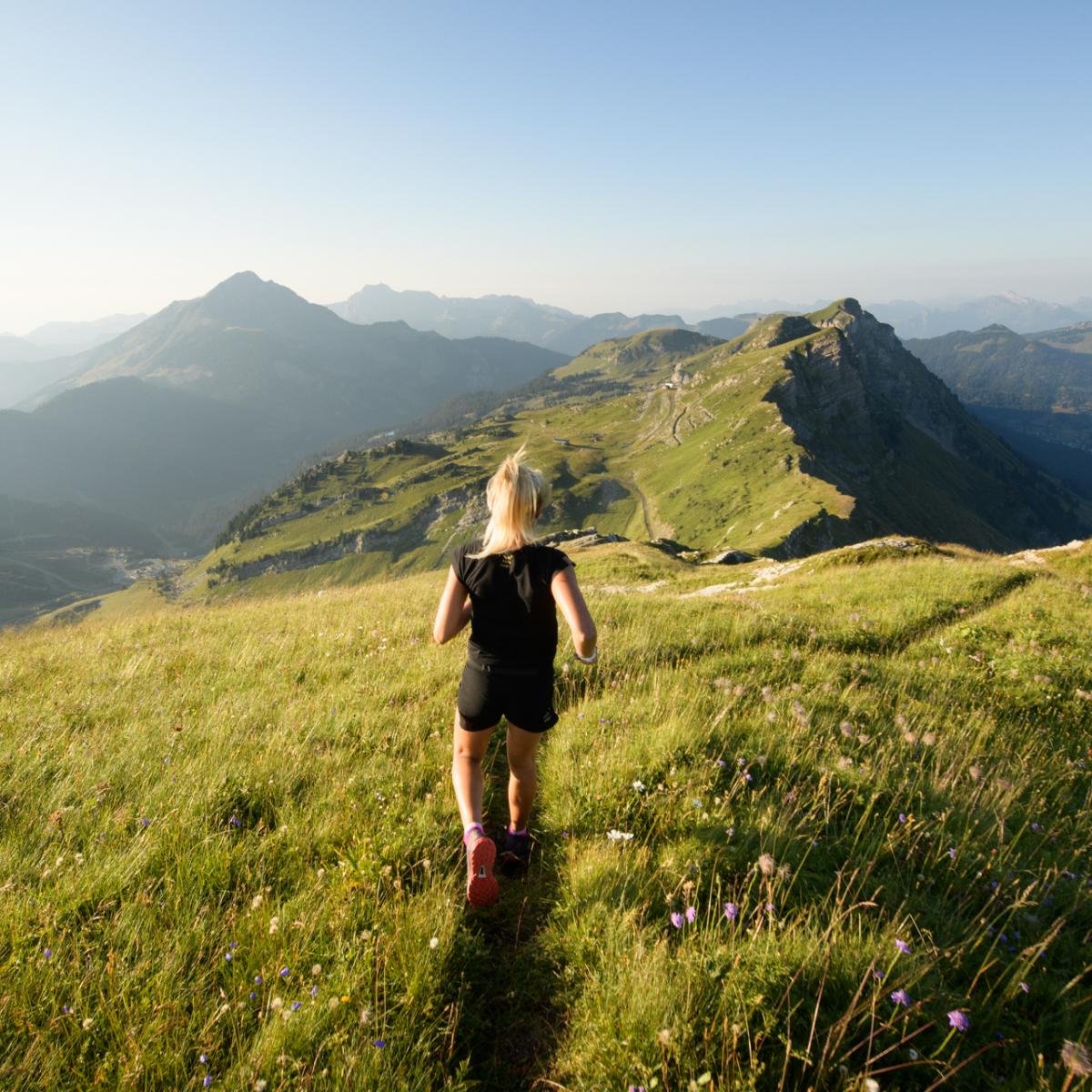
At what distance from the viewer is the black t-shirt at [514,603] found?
4.66 m

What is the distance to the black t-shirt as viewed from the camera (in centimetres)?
466

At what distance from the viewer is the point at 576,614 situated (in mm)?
4527

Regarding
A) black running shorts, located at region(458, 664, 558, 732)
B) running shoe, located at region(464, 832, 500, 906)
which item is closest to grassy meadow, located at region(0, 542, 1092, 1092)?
running shoe, located at region(464, 832, 500, 906)

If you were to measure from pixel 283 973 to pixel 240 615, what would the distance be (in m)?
12.0

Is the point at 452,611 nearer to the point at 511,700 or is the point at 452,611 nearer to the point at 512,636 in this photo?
the point at 512,636

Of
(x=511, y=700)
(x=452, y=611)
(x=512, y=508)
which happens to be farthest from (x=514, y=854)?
(x=512, y=508)

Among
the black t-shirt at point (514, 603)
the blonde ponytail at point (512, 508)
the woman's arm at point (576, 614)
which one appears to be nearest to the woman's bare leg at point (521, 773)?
the black t-shirt at point (514, 603)

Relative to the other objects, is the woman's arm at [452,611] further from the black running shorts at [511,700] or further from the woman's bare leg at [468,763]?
the woman's bare leg at [468,763]

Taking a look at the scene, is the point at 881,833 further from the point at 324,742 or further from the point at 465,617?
the point at 324,742

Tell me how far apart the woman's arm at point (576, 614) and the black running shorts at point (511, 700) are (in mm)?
484

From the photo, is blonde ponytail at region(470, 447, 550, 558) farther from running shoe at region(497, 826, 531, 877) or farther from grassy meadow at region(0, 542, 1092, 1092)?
running shoe at region(497, 826, 531, 877)

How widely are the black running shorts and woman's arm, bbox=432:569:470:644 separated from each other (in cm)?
46

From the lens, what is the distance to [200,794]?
4.81 metres

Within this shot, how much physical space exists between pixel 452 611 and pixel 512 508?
3.48ft
